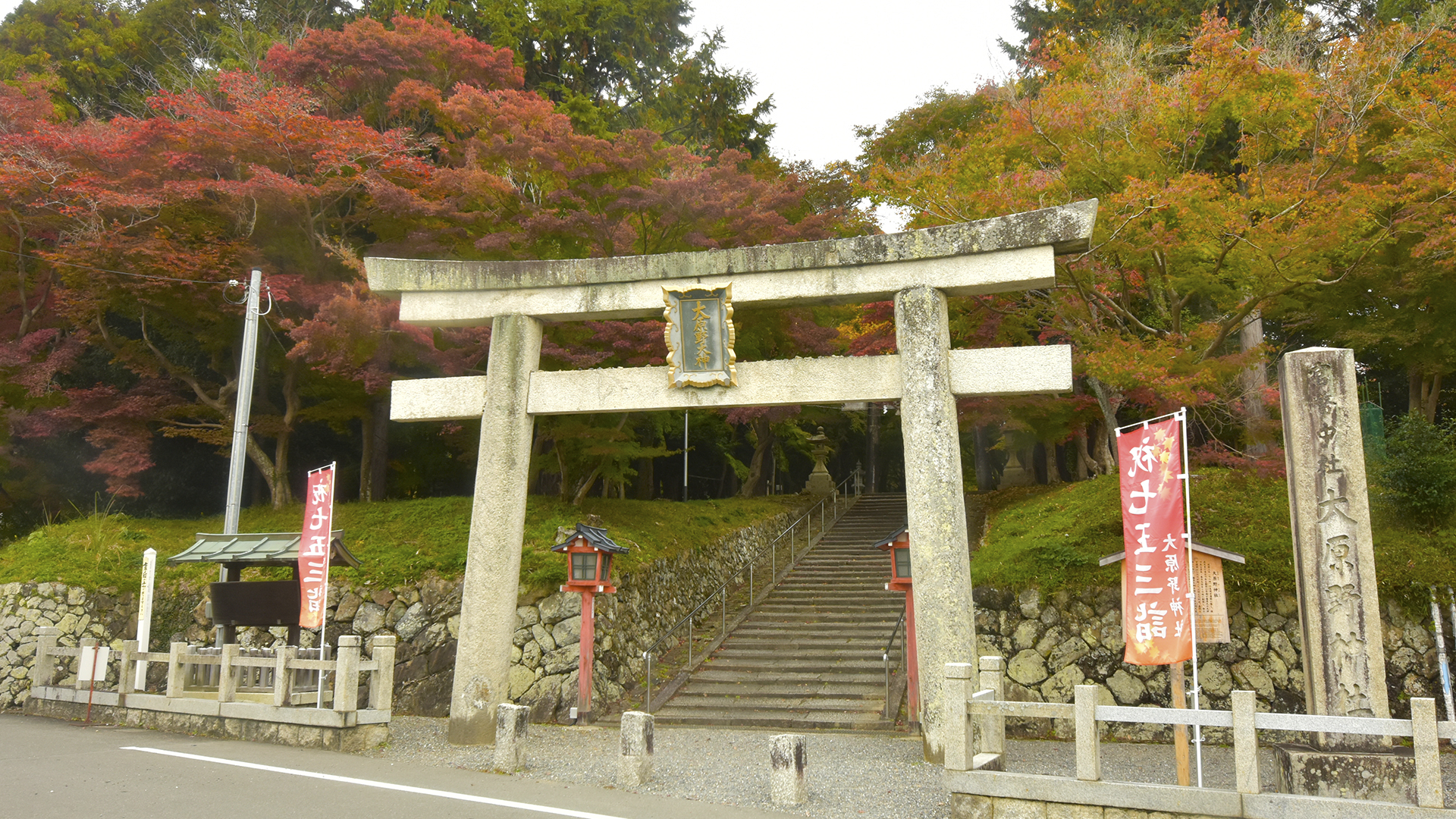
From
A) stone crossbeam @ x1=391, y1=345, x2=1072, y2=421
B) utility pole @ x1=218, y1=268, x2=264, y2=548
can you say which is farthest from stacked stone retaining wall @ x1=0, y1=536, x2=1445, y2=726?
stone crossbeam @ x1=391, y1=345, x2=1072, y2=421

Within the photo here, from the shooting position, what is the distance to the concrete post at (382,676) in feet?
33.4

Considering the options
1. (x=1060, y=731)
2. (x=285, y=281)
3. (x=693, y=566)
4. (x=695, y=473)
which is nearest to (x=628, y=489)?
(x=695, y=473)

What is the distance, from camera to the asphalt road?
7352 mm

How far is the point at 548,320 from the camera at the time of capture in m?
11.6

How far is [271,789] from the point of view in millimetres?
7980

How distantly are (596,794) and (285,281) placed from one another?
11.9m

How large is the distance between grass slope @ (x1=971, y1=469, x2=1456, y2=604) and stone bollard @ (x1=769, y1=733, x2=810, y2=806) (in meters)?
5.62

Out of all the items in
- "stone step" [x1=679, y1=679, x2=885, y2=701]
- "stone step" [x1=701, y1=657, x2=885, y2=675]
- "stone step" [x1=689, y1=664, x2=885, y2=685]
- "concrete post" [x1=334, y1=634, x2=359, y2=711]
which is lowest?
"stone step" [x1=679, y1=679, x2=885, y2=701]

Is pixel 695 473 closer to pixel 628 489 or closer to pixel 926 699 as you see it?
pixel 628 489

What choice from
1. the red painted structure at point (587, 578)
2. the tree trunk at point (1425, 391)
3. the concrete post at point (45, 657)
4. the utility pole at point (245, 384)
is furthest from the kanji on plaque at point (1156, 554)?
the concrete post at point (45, 657)

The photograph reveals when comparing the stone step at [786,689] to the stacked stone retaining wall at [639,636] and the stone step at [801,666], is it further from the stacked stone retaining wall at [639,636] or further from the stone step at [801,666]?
the stacked stone retaining wall at [639,636]

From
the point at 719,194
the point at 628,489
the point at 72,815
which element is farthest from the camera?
the point at 628,489

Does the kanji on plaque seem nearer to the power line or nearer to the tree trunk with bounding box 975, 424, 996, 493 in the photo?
the tree trunk with bounding box 975, 424, 996, 493

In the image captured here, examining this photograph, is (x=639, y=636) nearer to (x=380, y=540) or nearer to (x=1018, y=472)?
(x=380, y=540)
